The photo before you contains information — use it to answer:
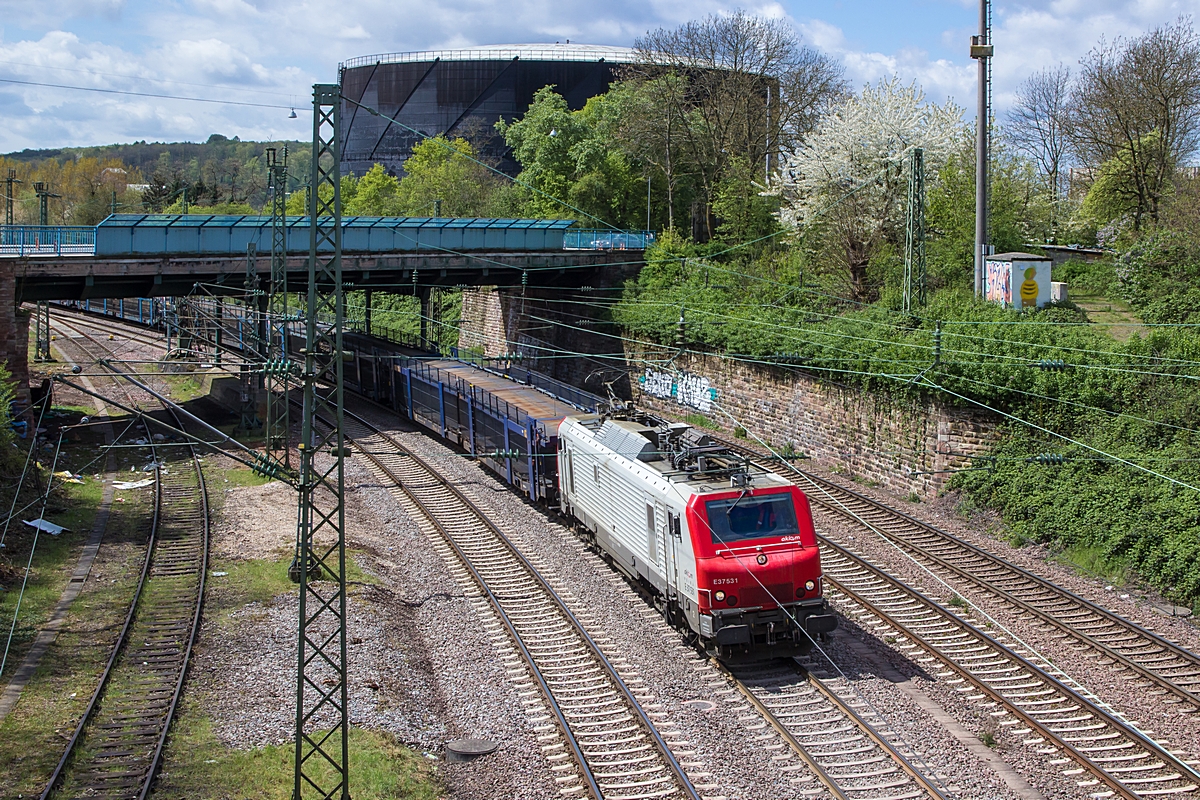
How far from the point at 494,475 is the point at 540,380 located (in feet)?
13.5

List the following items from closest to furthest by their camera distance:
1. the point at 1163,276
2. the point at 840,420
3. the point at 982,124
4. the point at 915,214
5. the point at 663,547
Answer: the point at 663,547
the point at 982,124
the point at 915,214
the point at 840,420
the point at 1163,276

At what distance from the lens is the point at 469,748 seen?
41.1 ft

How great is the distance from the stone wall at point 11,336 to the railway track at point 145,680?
34.5ft

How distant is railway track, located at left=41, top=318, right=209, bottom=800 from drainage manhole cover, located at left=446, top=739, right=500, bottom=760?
135 inches

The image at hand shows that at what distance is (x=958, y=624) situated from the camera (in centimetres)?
1634

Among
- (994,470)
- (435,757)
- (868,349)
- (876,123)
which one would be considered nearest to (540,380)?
(868,349)

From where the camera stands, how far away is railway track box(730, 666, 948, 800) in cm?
1116

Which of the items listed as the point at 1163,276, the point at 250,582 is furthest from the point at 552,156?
the point at 250,582

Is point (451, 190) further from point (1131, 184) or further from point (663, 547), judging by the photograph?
point (663, 547)

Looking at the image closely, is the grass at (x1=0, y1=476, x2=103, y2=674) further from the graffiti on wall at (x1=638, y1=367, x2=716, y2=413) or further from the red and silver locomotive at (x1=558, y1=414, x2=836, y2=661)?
the graffiti on wall at (x1=638, y1=367, x2=716, y2=413)

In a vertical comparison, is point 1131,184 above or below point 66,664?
above

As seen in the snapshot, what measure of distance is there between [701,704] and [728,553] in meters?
2.12

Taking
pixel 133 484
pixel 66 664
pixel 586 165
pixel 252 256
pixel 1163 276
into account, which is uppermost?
pixel 586 165

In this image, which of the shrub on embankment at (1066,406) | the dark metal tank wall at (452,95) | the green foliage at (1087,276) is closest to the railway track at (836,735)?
the shrub on embankment at (1066,406)
